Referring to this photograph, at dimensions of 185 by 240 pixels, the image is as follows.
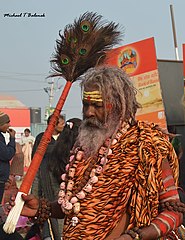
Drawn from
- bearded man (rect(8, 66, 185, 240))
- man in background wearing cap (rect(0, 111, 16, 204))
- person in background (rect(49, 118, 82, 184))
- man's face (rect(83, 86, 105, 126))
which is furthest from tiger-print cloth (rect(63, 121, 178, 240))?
man in background wearing cap (rect(0, 111, 16, 204))

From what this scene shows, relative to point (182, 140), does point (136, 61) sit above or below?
above

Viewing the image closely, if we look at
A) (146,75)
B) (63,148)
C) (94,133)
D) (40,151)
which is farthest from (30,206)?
(146,75)

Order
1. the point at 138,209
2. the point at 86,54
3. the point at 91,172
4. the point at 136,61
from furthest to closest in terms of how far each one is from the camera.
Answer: the point at 136,61 → the point at 86,54 → the point at 91,172 → the point at 138,209

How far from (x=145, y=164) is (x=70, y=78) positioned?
29.5 inches

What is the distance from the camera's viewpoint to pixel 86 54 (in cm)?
304

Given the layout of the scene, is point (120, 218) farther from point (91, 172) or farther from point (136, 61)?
point (136, 61)

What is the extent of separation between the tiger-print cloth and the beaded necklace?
0.02 m

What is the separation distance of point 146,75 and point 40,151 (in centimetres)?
352

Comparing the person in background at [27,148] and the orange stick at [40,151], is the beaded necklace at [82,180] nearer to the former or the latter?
the orange stick at [40,151]

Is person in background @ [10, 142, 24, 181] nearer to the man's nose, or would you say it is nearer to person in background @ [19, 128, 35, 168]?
the man's nose

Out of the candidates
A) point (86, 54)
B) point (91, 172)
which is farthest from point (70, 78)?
point (91, 172)

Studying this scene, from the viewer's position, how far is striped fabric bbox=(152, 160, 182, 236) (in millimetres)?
2488

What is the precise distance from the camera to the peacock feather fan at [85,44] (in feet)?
9.96

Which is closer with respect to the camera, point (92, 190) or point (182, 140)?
point (92, 190)
